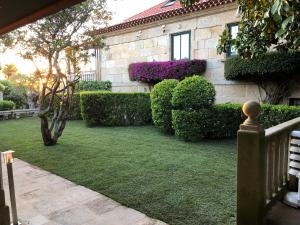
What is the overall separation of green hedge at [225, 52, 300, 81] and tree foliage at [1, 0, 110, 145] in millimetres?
5011

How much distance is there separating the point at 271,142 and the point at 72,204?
2.96m

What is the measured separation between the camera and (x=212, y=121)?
29.7ft

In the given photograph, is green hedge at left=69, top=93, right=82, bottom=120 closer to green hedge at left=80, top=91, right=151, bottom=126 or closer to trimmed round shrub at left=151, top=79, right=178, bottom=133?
green hedge at left=80, top=91, right=151, bottom=126

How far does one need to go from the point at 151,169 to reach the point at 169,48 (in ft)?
29.2

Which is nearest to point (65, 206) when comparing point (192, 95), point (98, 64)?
point (192, 95)

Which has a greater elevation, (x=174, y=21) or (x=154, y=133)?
(x=174, y=21)

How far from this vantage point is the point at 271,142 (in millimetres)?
3213

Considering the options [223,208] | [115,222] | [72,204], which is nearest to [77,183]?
[72,204]

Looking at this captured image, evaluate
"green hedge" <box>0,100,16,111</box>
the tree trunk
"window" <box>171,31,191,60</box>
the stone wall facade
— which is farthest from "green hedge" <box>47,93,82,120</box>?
the tree trunk

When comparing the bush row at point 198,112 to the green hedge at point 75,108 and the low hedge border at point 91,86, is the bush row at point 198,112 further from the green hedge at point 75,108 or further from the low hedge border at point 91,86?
the low hedge border at point 91,86

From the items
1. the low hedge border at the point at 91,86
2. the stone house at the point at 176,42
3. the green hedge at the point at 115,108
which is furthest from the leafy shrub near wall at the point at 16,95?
the green hedge at the point at 115,108

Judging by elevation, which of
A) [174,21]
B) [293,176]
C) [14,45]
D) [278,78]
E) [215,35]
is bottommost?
[293,176]

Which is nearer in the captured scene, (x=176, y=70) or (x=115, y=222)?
(x=115, y=222)

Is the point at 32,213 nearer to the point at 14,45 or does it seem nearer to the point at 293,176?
the point at 293,176
